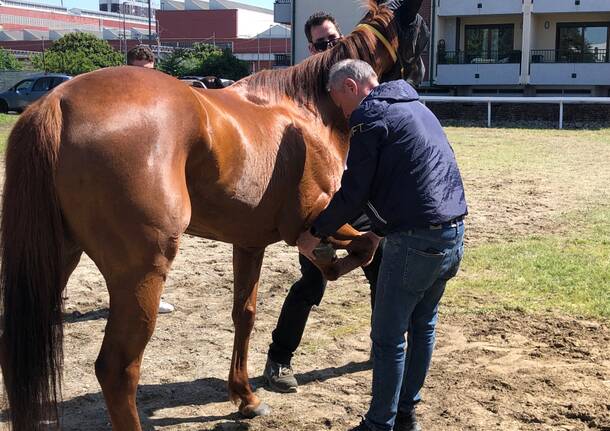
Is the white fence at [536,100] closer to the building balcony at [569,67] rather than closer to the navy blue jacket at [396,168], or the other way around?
the building balcony at [569,67]

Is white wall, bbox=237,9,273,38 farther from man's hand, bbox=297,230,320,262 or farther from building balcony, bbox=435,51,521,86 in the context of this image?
man's hand, bbox=297,230,320,262

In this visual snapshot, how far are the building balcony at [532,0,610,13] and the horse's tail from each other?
3070 centimetres

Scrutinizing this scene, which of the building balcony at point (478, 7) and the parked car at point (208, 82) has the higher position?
the building balcony at point (478, 7)

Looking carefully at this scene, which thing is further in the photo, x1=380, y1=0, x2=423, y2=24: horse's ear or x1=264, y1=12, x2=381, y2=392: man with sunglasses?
x1=264, y1=12, x2=381, y2=392: man with sunglasses

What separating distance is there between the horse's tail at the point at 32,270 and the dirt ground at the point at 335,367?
868mm

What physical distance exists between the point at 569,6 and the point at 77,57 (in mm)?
27326

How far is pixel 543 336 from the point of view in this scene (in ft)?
16.2

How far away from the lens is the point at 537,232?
816cm

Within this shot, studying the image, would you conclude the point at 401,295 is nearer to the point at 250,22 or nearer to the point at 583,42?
the point at 583,42

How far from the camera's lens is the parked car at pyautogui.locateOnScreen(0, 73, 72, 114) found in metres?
27.1

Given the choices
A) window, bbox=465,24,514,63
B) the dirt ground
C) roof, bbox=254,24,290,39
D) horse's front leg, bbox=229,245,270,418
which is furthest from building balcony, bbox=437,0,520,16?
roof, bbox=254,24,290,39

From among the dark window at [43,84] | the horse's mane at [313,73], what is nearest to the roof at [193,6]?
the dark window at [43,84]

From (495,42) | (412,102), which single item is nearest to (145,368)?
(412,102)

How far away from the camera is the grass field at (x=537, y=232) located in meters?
5.80
